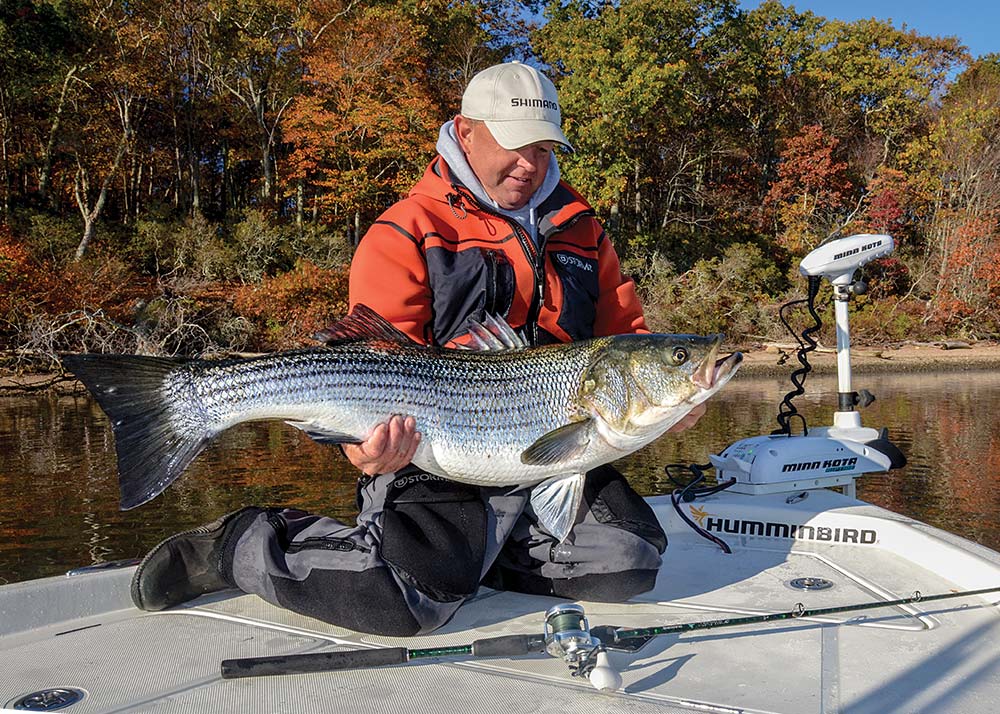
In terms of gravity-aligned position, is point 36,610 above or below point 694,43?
below

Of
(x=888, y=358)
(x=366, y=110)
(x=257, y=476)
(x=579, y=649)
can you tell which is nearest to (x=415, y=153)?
(x=366, y=110)

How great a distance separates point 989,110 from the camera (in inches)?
1328

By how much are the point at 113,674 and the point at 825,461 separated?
385 centimetres

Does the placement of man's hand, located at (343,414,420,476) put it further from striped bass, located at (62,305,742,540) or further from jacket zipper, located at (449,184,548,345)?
jacket zipper, located at (449,184,548,345)

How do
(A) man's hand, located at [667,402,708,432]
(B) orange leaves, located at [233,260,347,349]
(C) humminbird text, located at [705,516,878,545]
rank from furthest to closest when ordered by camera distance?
(B) orange leaves, located at [233,260,347,349]
(C) humminbird text, located at [705,516,878,545]
(A) man's hand, located at [667,402,708,432]

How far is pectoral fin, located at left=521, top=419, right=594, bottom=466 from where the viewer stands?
3260mm

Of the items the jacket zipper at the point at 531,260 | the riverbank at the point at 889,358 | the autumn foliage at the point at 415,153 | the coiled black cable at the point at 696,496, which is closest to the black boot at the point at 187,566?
the jacket zipper at the point at 531,260

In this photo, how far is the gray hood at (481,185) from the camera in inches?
159

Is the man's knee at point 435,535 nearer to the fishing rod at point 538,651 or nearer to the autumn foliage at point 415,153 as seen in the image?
the fishing rod at point 538,651

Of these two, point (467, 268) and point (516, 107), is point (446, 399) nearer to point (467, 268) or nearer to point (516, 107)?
point (467, 268)

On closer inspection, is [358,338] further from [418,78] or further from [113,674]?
[418,78]

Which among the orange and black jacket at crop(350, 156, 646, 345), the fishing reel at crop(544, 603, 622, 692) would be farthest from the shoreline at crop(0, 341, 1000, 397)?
the fishing reel at crop(544, 603, 622, 692)

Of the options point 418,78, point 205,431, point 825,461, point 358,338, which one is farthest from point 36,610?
point 418,78

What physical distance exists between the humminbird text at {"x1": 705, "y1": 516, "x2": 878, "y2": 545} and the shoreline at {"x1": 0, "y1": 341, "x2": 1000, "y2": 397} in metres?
19.1
